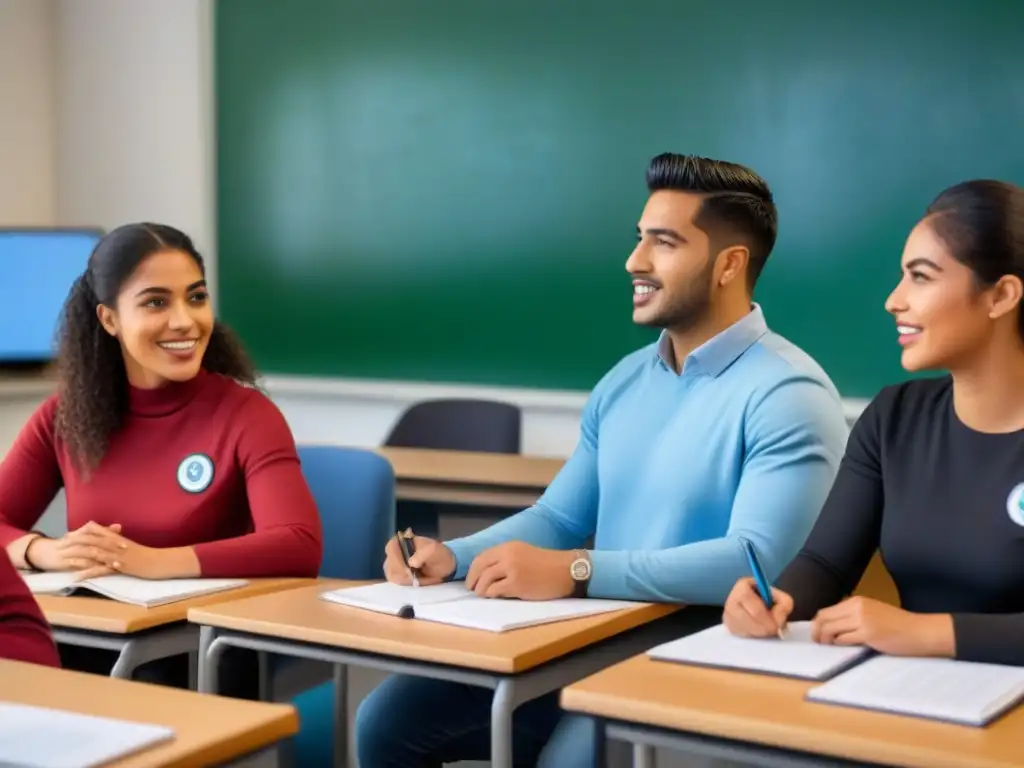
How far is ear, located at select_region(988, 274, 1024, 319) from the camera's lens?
5.83 ft

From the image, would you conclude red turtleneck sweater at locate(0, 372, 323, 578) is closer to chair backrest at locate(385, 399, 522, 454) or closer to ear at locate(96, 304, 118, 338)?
ear at locate(96, 304, 118, 338)

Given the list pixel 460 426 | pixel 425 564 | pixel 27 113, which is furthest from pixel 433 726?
pixel 27 113

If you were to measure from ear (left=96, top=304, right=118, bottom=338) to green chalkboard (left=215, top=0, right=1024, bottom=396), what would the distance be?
2.10 metres

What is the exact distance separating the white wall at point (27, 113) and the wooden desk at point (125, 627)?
361 cm

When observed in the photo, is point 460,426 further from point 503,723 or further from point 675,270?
point 503,723

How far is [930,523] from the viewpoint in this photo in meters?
1.79

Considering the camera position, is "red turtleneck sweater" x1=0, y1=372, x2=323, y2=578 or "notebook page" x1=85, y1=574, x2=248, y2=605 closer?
"notebook page" x1=85, y1=574, x2=248, y2=605

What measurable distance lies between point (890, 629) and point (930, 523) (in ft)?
0.77

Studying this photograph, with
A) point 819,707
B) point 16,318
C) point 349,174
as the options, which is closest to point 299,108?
point 349,174

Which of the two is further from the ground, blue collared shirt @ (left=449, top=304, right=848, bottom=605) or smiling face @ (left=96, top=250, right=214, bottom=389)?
smiling face @ (left=96, top=250, right=214, bottom=389)

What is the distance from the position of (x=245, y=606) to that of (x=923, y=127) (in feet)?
8.83

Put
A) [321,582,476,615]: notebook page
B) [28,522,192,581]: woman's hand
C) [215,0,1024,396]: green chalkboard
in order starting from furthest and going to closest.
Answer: [215,0,1024,396]: green chalkboard, [28,522,192,581]: woman's hand, [321,582,476,615]: notebook page

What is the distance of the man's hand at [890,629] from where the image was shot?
160 cm


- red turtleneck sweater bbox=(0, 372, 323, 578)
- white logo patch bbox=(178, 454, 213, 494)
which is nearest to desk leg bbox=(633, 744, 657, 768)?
red turtleneck sweater bbox=(0, 372, 323, 578)
